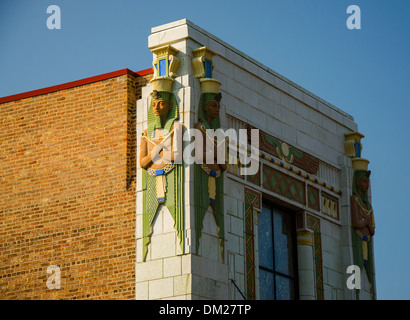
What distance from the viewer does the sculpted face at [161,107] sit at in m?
23.1

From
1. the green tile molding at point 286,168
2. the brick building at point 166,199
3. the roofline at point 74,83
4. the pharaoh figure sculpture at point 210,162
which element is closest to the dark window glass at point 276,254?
the brick building at point 166,199

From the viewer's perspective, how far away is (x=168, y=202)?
22438 millimetres

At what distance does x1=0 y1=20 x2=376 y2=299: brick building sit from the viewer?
2252 cm

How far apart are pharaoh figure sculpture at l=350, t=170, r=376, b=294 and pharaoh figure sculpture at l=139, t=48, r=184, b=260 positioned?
7.24 metres

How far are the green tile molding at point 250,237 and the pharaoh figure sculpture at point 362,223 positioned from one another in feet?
14.0

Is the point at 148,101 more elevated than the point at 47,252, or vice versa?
the point at 148,101

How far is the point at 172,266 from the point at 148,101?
4.00 meters

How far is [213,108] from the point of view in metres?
23.4

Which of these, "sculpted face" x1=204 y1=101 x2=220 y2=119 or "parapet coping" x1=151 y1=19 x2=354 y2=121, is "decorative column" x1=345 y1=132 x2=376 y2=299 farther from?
"sculpted face" x1=204 y1=101 x2=220 y2=119

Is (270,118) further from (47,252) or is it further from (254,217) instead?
(47,252)

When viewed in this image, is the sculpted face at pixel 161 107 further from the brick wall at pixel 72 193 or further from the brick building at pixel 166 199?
the brick wall at pixel 72 193

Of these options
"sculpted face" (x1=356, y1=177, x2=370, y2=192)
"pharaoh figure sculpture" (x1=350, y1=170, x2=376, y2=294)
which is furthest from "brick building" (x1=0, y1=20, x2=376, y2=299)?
"sculpted face" (x1=356, y1=177, x2=370, y2=192)
